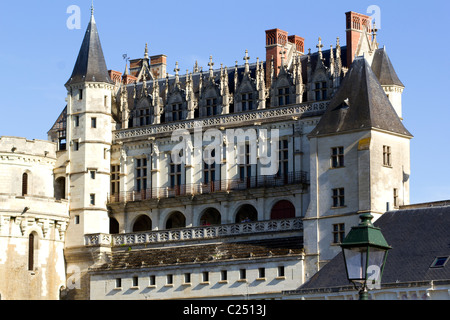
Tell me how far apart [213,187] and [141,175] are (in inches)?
202

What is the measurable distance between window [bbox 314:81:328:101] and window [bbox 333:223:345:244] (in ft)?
28.5

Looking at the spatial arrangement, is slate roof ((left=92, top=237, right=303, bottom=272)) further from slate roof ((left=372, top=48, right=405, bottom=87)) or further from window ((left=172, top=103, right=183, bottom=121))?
slate roof ((left=372, top=48, right=405, bottom=87))

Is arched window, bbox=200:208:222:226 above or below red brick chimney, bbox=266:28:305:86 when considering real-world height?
below

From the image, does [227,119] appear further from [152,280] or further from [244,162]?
[152,280]

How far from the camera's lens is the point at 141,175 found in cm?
5919

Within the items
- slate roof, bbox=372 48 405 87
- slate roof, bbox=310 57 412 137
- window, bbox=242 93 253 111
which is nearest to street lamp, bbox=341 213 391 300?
slate roof, bbox=310 57 412 137

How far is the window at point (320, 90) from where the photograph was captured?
53.1 meters

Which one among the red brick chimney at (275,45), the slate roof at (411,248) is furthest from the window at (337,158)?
the red brick chimney at (275,45)

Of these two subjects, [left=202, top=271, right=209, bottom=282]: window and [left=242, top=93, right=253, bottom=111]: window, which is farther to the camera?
[left=242, top=93, right=253, bottom=111]: window

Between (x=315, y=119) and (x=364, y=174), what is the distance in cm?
692

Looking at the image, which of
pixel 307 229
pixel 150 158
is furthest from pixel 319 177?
pixel 150 158

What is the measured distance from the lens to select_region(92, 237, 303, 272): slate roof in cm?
4894

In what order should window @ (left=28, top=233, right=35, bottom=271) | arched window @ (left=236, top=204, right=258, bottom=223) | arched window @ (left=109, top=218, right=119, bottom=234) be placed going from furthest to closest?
arched window @ (left=109, top=218, right=119, bottom=234), window @ (left=28, top=233, right=35, bottom=271), arched window @ (left=236, top=204, right=258, bottom=223)

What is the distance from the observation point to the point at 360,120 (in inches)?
1854
